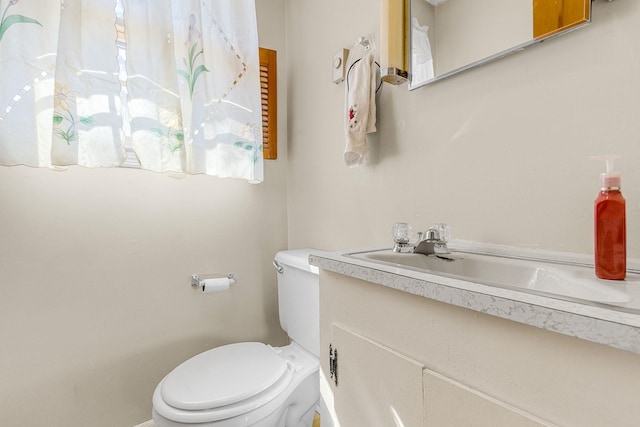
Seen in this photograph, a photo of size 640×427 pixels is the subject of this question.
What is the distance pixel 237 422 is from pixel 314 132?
115 centimetres

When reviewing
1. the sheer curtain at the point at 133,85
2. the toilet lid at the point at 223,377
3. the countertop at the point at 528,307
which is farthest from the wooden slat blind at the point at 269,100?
the countertop at the point at 528,307

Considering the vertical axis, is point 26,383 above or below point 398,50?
below

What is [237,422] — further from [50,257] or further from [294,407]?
[50,257]

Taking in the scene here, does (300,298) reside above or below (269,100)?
below

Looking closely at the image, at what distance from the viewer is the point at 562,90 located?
748 mm

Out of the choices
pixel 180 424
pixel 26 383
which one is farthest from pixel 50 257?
pixel 180 424

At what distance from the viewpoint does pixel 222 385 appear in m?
1.03

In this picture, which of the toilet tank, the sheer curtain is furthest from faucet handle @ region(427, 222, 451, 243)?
the sheer curtain

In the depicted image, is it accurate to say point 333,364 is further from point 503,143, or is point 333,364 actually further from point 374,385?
point 503,143

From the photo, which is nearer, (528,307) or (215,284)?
(528,307)

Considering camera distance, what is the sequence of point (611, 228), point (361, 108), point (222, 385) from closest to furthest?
1. point (611, 228)
2. point (222, 385)
3. point (361, 108)

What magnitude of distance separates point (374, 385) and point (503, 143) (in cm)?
65

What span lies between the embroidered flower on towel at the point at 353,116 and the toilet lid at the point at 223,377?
2.84ft

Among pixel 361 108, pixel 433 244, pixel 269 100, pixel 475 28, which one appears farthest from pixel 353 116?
pixel 269 100
